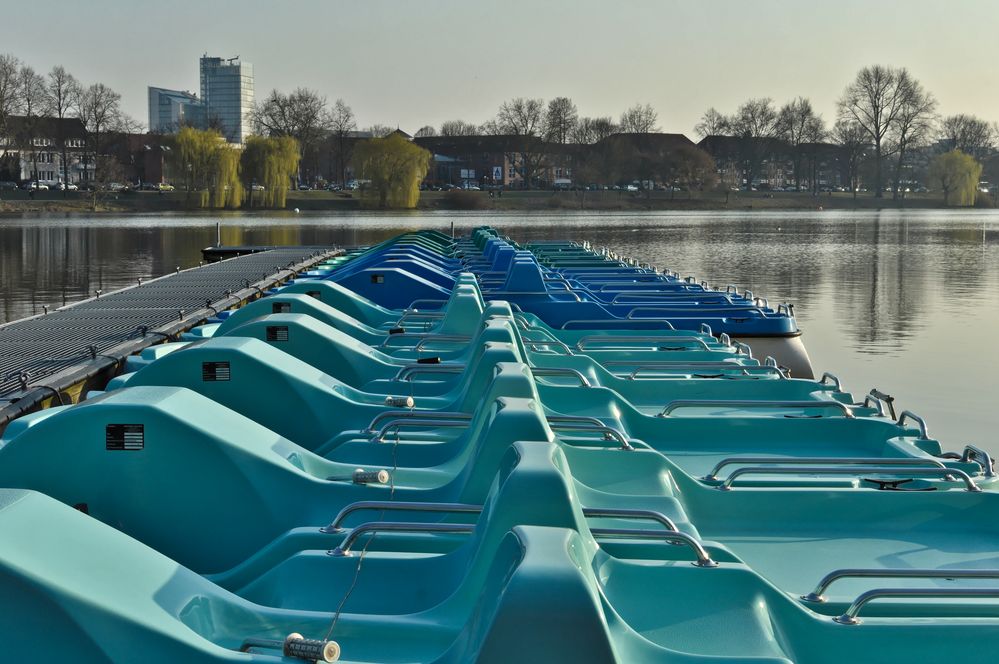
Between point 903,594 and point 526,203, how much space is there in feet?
295

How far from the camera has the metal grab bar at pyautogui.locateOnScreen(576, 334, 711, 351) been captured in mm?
10695

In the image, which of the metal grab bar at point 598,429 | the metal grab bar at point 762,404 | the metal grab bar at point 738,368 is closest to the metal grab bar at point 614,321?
the metal grab bar at point 738,368

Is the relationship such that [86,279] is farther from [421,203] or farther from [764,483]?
[421,203]

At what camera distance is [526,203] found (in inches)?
3664

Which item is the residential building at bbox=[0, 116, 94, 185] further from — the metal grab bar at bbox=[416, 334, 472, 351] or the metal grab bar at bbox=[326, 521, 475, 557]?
the metal grab bar at bbox=[326, 521, 475, 557]

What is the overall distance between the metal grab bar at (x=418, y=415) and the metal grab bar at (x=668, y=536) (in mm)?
1795

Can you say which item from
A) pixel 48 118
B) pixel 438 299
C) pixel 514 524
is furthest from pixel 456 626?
pixel 48 118

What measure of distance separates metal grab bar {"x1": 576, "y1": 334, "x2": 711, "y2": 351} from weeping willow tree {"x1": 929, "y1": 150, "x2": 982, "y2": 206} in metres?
98.6

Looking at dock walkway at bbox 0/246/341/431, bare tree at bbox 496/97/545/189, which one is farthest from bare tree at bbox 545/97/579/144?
dock walkway at bbox 0/246/341/431

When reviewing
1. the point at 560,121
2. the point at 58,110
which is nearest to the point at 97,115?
the point at 58,110

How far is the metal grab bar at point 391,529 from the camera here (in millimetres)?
4043

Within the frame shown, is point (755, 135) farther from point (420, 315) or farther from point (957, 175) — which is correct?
point (420, 315)

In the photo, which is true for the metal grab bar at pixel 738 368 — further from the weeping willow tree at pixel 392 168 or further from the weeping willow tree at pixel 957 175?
the weeping willow tree at pixel 957 175

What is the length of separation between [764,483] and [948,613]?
1890mm
